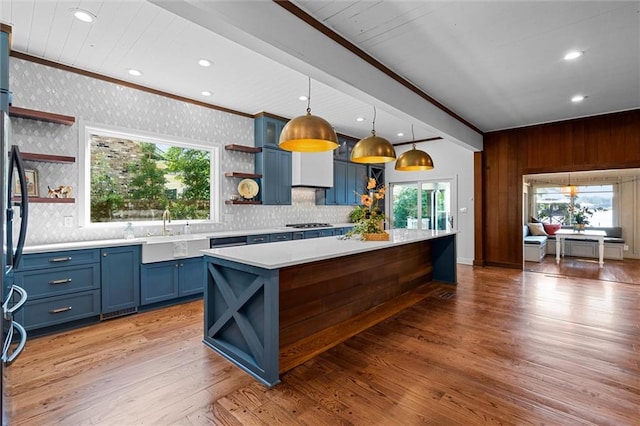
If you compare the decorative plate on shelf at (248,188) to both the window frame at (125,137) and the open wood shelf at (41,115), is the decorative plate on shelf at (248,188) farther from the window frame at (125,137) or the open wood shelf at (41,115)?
the open wood shelf at (41,115)

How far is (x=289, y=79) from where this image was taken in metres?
3.96

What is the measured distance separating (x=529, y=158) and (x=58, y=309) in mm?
7666

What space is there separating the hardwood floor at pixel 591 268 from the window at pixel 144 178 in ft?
21.1

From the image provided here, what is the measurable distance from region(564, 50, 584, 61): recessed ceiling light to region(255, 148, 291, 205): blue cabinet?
161 inches

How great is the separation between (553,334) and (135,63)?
5.23 meters

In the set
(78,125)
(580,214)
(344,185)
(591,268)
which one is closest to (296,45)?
(78,125)

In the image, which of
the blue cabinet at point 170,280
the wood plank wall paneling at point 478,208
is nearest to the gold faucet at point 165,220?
the blue cabinet at point 170,280

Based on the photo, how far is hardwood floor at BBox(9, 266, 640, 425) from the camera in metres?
1.91

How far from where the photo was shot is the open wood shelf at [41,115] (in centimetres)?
310

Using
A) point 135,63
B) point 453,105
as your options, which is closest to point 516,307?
point 453,105

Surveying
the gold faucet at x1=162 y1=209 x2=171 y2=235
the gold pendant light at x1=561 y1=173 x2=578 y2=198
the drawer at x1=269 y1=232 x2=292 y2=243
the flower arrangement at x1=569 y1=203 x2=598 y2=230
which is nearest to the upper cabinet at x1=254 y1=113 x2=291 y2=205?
the drawer at x1=269 y1=232 x2=292 y2=243

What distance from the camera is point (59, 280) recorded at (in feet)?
10.4

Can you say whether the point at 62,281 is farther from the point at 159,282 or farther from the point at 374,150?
the point at 374,150

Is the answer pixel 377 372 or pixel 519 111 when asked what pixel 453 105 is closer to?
pixel 519 111
